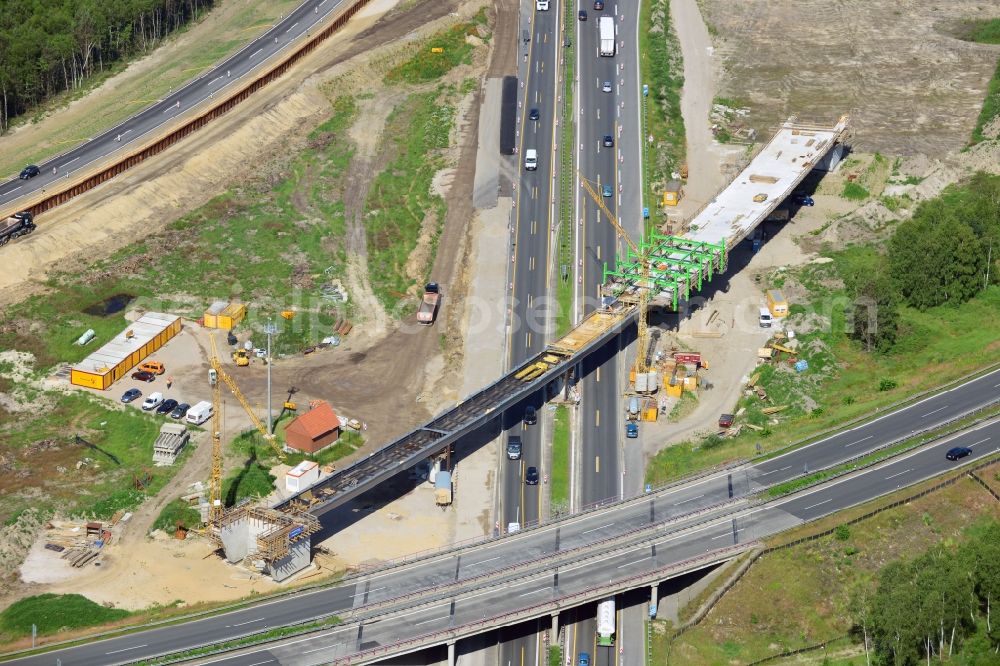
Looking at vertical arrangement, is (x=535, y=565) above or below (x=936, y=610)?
below

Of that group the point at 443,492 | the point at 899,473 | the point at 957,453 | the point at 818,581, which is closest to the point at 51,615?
the point at 443,492

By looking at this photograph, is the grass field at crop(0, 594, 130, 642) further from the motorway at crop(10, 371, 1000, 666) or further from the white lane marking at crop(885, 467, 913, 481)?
the white lane marking at crop(885, 467, 913, 481)

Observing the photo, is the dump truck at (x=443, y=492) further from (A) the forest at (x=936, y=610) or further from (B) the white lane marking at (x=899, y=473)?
(B) the white lane marking at (x=899, y=473)

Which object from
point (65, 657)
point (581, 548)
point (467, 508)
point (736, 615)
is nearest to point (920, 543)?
point (736, 615)

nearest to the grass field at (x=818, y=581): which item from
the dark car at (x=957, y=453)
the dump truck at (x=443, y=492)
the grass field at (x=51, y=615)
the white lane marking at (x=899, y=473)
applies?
the white lane marking at (x=899, y=473)

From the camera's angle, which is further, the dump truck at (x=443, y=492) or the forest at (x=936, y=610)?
the dump truck at (x=443, y=492)

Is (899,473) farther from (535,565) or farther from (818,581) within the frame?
(535,565)

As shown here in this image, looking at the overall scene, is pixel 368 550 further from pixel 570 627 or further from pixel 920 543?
pixel 920 543
